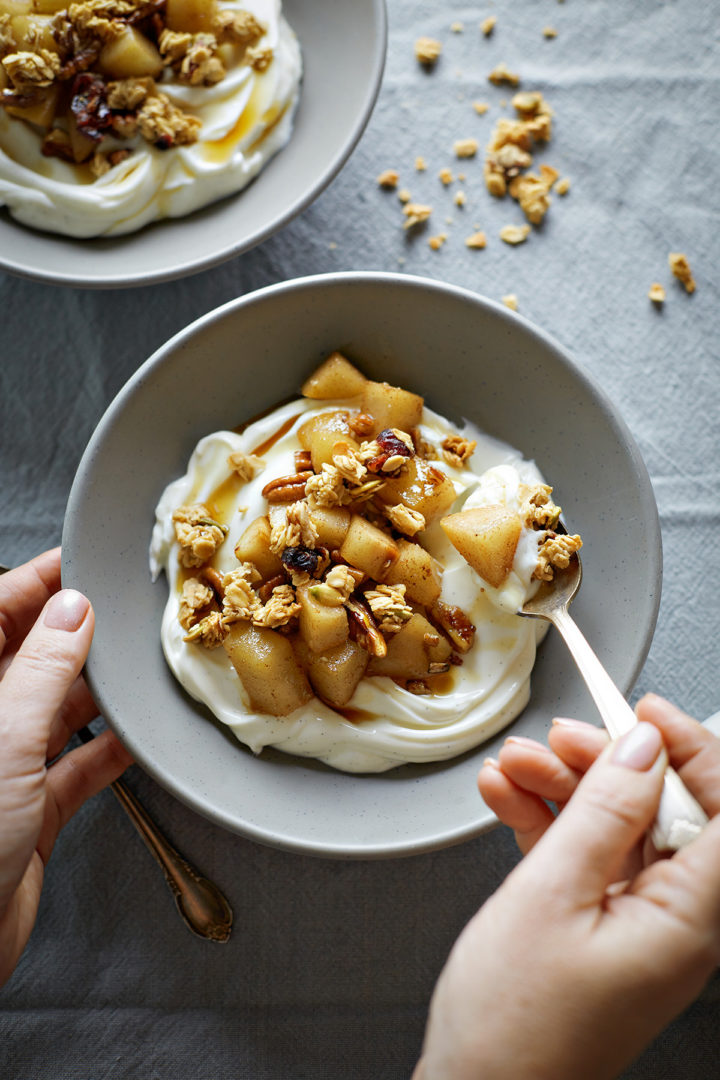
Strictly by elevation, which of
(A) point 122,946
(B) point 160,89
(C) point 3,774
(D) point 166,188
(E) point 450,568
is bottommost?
(A) point 122,946

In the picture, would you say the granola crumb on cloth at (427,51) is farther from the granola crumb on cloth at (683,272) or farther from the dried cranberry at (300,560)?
the dried cranberry at (300,560)

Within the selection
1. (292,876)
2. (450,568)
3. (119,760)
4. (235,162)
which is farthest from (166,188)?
(292,876)

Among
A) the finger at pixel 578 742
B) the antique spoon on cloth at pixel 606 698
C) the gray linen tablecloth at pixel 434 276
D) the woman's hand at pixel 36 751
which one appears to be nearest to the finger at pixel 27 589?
the woman's hand at pixel 36 751

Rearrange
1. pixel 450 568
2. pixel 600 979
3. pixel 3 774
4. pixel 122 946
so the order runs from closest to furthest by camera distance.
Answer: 1. pixel 600 979
2. pixel 3 774
3. pixel 450 568
4. pixel 122 946

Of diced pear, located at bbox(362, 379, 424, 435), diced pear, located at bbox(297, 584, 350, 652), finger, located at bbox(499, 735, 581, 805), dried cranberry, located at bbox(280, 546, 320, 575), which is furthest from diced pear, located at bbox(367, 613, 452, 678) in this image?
diced pear, located at bbox(362, 379, 424, 435)

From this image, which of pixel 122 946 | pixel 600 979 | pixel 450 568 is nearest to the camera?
pixel 600 979

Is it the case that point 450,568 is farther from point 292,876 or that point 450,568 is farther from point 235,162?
point 235,162

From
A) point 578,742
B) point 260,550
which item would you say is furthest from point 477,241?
point 578,742
